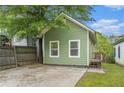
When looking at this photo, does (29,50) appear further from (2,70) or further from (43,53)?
(2,70)

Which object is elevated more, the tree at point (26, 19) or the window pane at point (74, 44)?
the tree at point (26, 19)

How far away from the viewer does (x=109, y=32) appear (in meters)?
31.7

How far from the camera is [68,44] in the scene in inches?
666

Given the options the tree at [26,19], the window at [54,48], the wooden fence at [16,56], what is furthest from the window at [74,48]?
the wooden fence at [16,56]

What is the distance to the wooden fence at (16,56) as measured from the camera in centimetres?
1384

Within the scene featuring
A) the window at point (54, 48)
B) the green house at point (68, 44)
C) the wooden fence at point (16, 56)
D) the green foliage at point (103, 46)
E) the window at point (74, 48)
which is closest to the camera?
the wooden fence at point (16, 56)

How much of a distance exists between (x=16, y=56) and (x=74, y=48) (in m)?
3.98

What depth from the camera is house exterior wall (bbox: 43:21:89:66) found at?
1636 cm

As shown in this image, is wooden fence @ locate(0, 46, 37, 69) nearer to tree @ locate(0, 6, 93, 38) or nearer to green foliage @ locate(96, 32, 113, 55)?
tree @ locate(0, 6, 93, 38)

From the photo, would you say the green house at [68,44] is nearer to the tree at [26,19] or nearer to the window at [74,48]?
the window at [74,48]

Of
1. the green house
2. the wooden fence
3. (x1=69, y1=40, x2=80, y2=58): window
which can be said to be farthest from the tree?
(x1=69, y1=40, x2=80, y2=58): window

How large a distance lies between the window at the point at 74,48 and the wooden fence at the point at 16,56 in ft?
9.48
